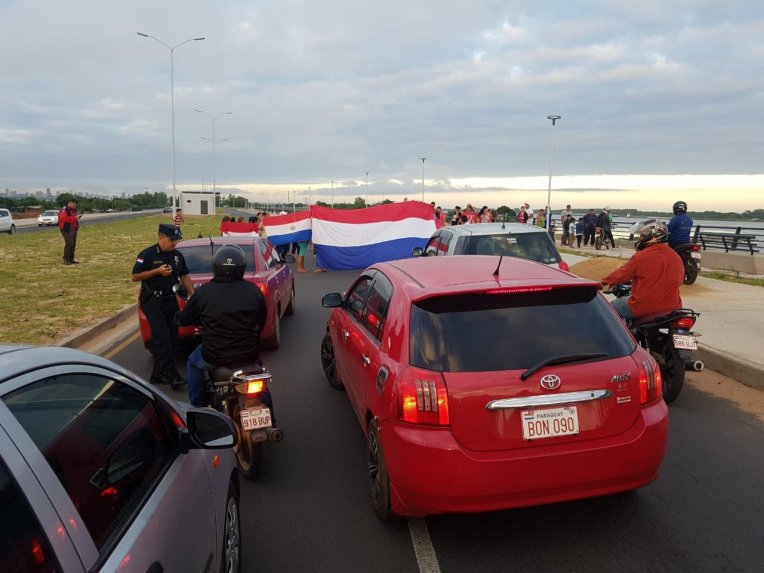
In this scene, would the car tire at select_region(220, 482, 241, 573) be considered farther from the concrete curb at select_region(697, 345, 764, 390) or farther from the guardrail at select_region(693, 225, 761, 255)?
the guardrail at select_region(693, 225, 761, 255)

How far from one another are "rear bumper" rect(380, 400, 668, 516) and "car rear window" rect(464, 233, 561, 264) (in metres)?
5.84

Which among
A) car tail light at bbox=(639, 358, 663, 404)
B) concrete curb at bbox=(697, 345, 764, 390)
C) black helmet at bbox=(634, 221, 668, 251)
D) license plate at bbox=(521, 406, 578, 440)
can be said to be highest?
black helmet at bbox=(634, 221, 668, 251)

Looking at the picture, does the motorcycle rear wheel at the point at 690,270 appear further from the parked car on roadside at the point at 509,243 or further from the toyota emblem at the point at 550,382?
the toyota emblem at the point at 550,382

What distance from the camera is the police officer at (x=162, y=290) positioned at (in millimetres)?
6633

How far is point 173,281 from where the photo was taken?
6.86 m

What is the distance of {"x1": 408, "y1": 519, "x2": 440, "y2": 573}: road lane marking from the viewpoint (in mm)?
3393

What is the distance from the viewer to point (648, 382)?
11.9ft

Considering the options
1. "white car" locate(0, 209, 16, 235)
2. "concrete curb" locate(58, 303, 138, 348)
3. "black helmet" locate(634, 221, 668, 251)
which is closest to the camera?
"black helmet" locate(634, 221, 668, 251)

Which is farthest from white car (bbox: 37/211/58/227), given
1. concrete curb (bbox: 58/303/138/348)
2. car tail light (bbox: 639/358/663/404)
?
car tail light (bbox: 639/358/663/404)

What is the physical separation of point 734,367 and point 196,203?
265 ft

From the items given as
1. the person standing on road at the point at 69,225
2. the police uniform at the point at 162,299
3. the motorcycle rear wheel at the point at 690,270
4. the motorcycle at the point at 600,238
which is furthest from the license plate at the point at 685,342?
the motorcycle at the point at 600,238

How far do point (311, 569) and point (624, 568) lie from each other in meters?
1.73

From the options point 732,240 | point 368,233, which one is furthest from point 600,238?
point 368,233

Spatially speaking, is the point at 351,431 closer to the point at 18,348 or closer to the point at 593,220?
the point at 18,348
